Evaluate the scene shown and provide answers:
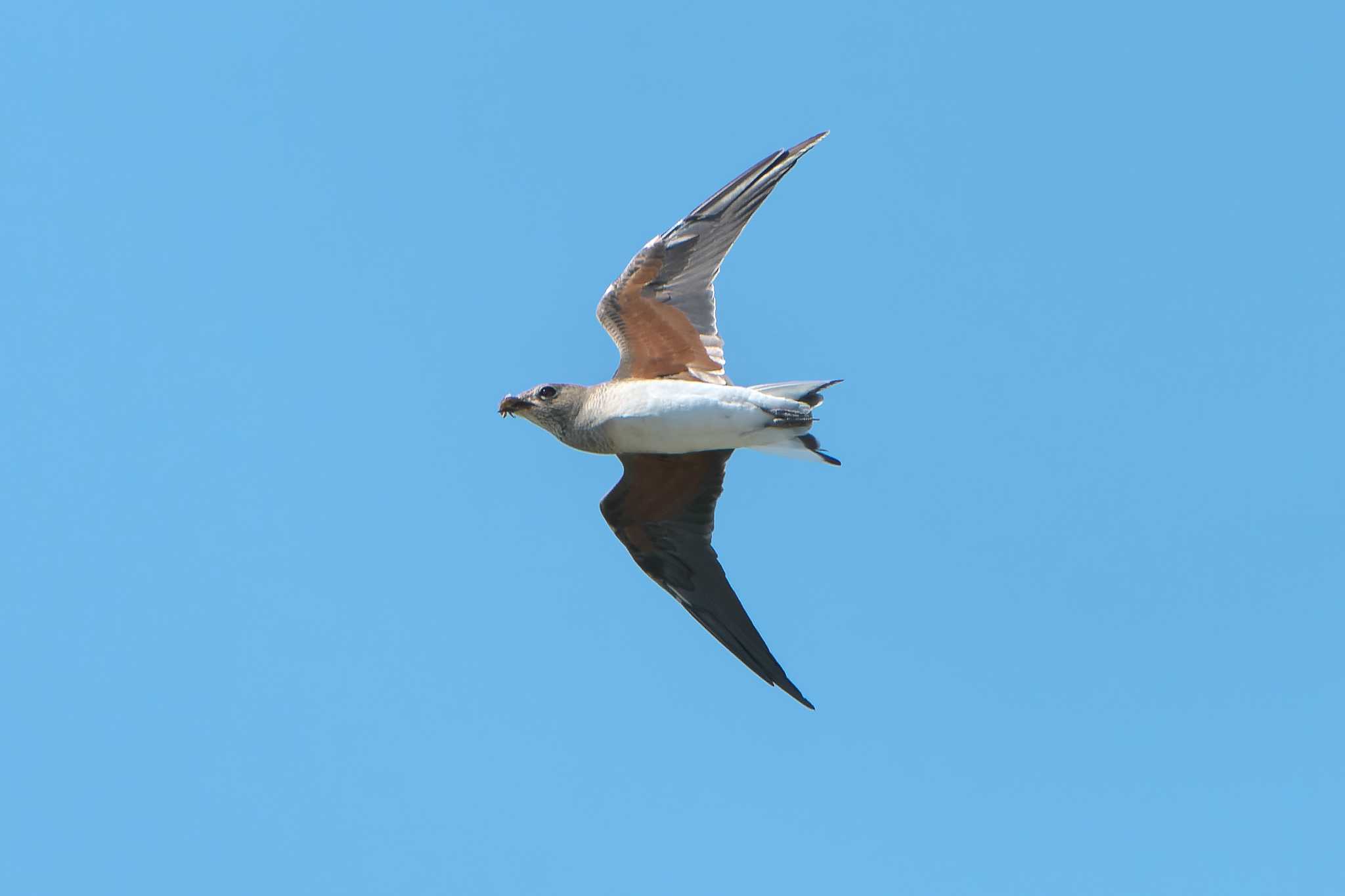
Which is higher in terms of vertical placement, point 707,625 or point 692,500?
point 692,500

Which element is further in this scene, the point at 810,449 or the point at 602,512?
the point at 602,512

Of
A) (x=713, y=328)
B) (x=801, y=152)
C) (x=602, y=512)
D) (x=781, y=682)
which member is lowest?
(x=781, y=682)

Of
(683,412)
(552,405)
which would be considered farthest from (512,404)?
(683,412)

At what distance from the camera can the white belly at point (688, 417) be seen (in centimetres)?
1534

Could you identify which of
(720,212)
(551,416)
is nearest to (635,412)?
(551,416)

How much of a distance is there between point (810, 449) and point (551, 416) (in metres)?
2.50

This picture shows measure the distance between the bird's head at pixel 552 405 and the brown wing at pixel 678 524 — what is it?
31.2 inches

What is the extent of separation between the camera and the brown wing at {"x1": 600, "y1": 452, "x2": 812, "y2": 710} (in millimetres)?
16422

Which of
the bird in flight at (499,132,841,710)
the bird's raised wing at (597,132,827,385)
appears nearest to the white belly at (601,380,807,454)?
the bird in flight at (499,132,841,710)

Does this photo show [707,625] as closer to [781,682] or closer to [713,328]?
[781,682]

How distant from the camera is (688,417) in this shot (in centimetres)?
1538

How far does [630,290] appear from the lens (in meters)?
16.0

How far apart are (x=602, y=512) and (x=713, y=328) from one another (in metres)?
2.17

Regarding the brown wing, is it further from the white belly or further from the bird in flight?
the white belly
